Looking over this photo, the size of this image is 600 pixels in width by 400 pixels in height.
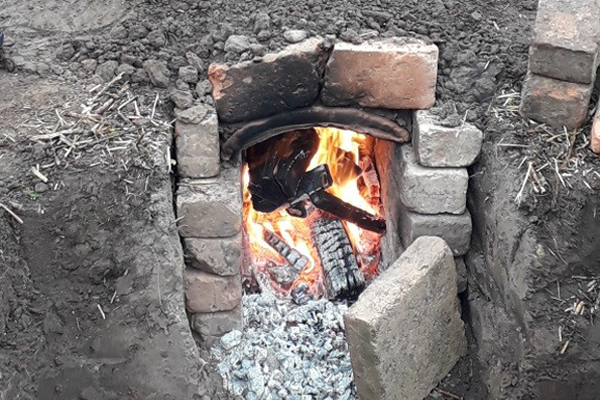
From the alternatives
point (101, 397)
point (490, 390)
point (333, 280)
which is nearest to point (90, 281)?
point (101, 397)

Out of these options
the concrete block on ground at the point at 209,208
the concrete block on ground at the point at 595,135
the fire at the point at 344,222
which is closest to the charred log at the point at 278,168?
the fire at the point at 344,222

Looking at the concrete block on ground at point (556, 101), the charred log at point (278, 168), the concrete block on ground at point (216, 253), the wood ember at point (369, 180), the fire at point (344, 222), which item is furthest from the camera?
the wood ember at point (369, 180)

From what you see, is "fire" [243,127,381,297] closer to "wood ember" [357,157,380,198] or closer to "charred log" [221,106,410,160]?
"wood ember" [357,157,380,198]

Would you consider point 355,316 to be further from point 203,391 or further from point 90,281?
point 90,281

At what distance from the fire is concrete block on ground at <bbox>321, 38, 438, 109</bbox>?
88 centimetres

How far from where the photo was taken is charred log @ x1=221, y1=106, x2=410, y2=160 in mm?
4512

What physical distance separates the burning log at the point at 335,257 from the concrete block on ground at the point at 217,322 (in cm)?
68

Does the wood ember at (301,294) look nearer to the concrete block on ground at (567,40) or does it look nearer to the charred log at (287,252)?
the charred log at (287,252)

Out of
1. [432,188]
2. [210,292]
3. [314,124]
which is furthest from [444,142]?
[210,292]

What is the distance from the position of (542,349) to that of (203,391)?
1.62 m

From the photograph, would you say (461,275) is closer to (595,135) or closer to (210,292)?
(595,135)

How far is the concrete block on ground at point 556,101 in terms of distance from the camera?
409 centimetres

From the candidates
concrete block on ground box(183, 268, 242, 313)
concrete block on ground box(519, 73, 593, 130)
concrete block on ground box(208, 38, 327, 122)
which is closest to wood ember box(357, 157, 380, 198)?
concrete block on ground box(208, 38, 327, 122)

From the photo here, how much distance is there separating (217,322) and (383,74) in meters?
1.64
